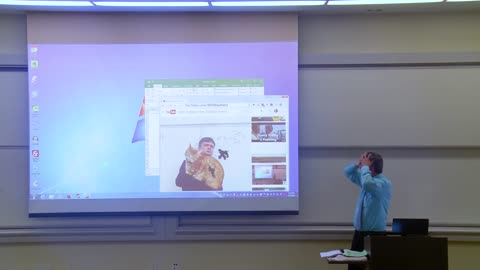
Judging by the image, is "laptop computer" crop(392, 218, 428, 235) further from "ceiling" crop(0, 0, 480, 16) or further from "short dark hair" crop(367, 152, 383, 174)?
"ceiling" crop(0, 0, 480, 16)

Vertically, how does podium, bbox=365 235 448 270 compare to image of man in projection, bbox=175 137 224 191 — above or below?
below

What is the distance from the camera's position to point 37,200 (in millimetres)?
3734

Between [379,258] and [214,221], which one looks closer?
[379,258]

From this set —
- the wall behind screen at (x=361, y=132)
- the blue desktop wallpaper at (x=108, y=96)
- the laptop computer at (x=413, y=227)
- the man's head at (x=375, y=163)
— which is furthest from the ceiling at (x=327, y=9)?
the laptop computer at (x=413, y=227)

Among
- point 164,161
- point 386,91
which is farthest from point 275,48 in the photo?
point 164,161

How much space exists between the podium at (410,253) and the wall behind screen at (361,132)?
38.5 inches

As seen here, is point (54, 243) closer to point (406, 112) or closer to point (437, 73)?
point (406, 112)

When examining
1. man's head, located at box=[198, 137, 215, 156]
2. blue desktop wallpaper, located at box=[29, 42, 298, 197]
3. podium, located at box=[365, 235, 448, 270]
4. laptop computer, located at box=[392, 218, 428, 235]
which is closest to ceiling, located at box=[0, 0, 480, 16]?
blue desktop wallpaper, located at box=[29, 42, 298, 197]

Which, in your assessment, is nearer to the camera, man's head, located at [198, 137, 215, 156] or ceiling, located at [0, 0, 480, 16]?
ceiling, located at [0, 0, 480, 16]

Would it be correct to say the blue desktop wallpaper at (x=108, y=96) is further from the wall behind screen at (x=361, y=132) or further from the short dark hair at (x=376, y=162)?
the short dark hair at (x=376, y=162)

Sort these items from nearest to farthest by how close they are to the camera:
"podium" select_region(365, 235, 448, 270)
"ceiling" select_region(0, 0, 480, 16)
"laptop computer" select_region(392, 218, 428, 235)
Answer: "podium" select_region(365, 235, 448, 270) < "laptop computer" select_region(392, 218, 428, 235) < "ceiling" select_region(0, 0, 480, 16)

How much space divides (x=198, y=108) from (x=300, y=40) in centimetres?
106

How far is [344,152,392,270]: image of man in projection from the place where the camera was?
3.26 m

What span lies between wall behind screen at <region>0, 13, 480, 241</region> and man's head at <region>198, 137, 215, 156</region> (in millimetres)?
575
